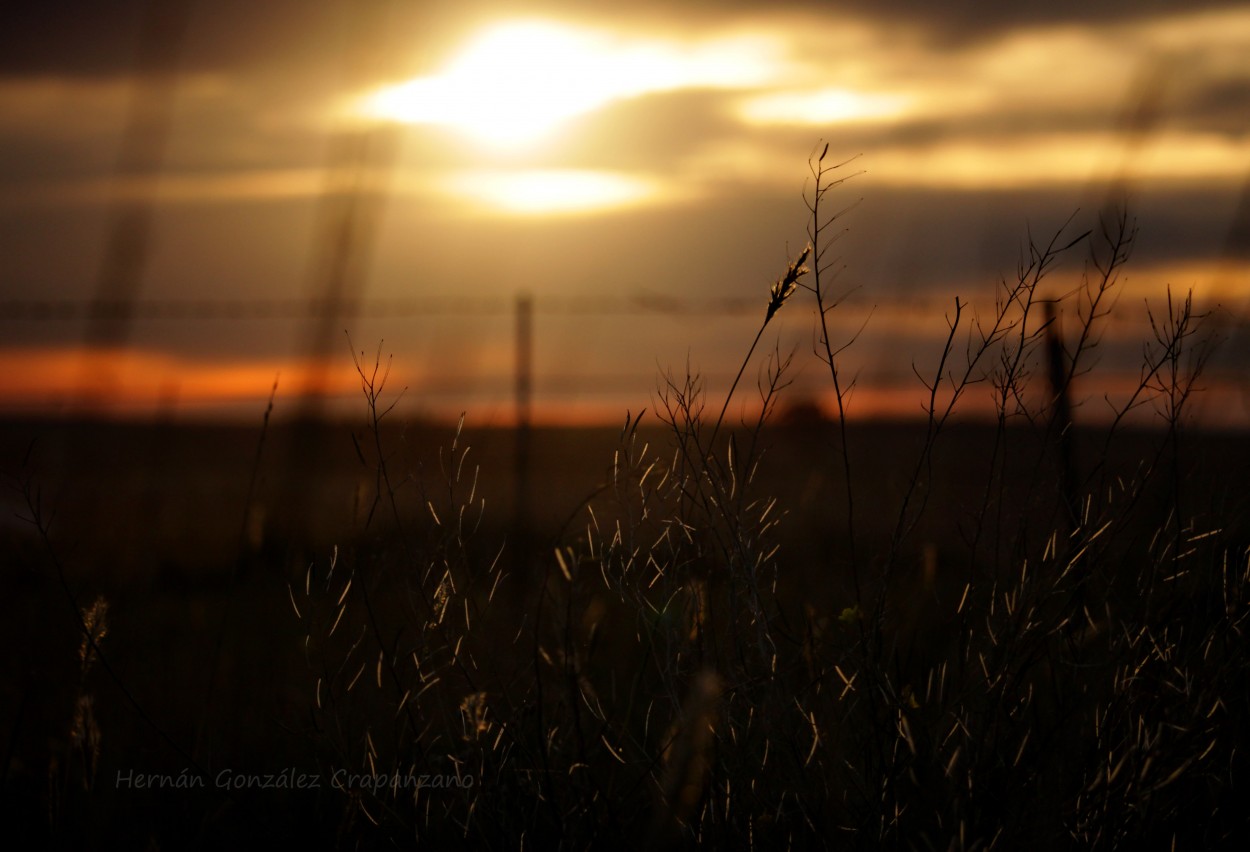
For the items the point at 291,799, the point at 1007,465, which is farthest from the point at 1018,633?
the point at 291,799

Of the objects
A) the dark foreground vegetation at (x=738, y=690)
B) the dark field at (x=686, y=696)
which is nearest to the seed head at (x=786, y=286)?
the dark foreground vegetation at (x=738, y=690)

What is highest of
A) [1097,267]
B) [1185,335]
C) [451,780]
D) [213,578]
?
[1097,267]

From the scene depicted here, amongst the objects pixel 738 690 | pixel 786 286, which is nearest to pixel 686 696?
pixel 738 690

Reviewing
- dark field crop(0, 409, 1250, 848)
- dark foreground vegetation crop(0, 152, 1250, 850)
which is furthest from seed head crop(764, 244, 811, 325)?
dark field crop(0, 409, 1250, 848)

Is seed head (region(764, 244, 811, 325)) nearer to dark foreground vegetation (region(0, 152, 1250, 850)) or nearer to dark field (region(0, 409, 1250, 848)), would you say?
dark foreground vegetation (region(0, 152, 1250, 850))

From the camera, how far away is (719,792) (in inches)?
74.0

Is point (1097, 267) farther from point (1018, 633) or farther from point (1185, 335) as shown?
point (1018, 633)

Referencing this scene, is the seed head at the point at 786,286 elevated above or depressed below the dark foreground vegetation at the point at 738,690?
above

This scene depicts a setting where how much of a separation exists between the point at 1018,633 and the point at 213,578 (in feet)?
14.4

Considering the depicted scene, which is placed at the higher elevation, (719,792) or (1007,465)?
(1007,465)

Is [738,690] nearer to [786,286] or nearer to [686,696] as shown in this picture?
[686,696]

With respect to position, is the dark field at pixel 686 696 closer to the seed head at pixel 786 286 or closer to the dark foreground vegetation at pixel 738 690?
the dark foreground vegetation at pixel 738 690

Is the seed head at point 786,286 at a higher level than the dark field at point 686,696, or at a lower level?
higher

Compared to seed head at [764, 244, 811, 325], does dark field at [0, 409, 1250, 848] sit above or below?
below
